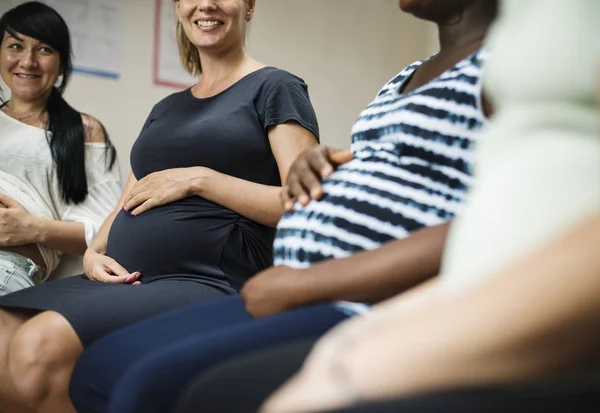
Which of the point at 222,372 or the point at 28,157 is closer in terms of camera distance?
the point at 222,372

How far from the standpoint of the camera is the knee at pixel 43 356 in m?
1.03

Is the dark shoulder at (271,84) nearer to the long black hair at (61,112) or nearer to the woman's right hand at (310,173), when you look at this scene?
the woman's right hand at (310,173)

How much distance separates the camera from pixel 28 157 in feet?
6.19

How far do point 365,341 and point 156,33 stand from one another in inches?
87.8

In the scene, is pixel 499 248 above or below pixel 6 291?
above

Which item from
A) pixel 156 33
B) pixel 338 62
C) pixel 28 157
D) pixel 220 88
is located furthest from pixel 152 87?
pixel 220 88

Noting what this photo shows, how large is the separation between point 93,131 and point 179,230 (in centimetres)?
95

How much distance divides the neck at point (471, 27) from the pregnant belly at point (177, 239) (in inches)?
→ 23.1

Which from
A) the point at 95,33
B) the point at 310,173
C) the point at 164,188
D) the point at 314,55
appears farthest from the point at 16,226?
the point at 314,55

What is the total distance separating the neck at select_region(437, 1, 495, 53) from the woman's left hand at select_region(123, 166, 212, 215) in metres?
0.59

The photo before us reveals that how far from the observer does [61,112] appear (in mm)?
2020

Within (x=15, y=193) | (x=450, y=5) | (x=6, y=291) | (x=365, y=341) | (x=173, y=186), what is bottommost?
(x=6, y=291)

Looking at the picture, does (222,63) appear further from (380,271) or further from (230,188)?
(380,271)

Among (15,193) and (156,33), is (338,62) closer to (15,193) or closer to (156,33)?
(156,33)
